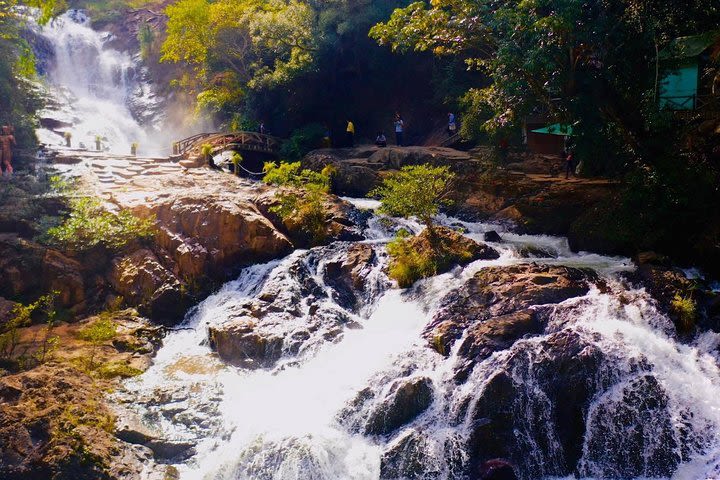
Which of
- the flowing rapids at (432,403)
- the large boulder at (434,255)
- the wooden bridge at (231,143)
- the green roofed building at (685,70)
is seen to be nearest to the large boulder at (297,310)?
the flowing rapids at (432,403)

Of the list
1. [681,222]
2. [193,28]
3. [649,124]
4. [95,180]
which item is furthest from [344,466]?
[193,28]

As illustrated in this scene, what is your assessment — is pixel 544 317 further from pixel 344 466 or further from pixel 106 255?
pixel 106 255

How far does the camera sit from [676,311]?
9477 millimetres

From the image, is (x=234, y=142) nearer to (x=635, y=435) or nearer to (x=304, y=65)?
(x=304, y=65)

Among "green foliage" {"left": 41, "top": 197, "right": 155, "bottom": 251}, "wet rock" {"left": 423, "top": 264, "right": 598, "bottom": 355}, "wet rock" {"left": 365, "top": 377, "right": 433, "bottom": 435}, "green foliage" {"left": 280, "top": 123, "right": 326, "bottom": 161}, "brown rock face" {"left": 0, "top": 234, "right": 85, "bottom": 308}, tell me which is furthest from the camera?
"green foliage" {"left": 280, "top": 123, "right": 326, "bottom": 161}

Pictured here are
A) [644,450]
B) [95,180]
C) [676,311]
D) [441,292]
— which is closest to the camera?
[644,450]

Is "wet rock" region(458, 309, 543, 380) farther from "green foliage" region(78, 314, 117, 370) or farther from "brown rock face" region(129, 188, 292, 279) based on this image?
"green foliage" region(78, 314, 117, 370)

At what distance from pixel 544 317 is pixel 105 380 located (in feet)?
26.0

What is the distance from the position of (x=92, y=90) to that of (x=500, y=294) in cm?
3309

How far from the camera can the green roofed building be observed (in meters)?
12.7

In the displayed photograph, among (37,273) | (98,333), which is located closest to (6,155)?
(37,273)

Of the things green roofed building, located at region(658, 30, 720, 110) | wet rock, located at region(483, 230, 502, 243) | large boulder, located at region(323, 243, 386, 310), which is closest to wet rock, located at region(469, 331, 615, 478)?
large boulder, located at region(323, 243, 386, 310)

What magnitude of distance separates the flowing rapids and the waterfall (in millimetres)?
23156

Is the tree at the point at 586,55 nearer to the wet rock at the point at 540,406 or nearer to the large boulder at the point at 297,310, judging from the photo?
the large boulder at the point at 297,310
